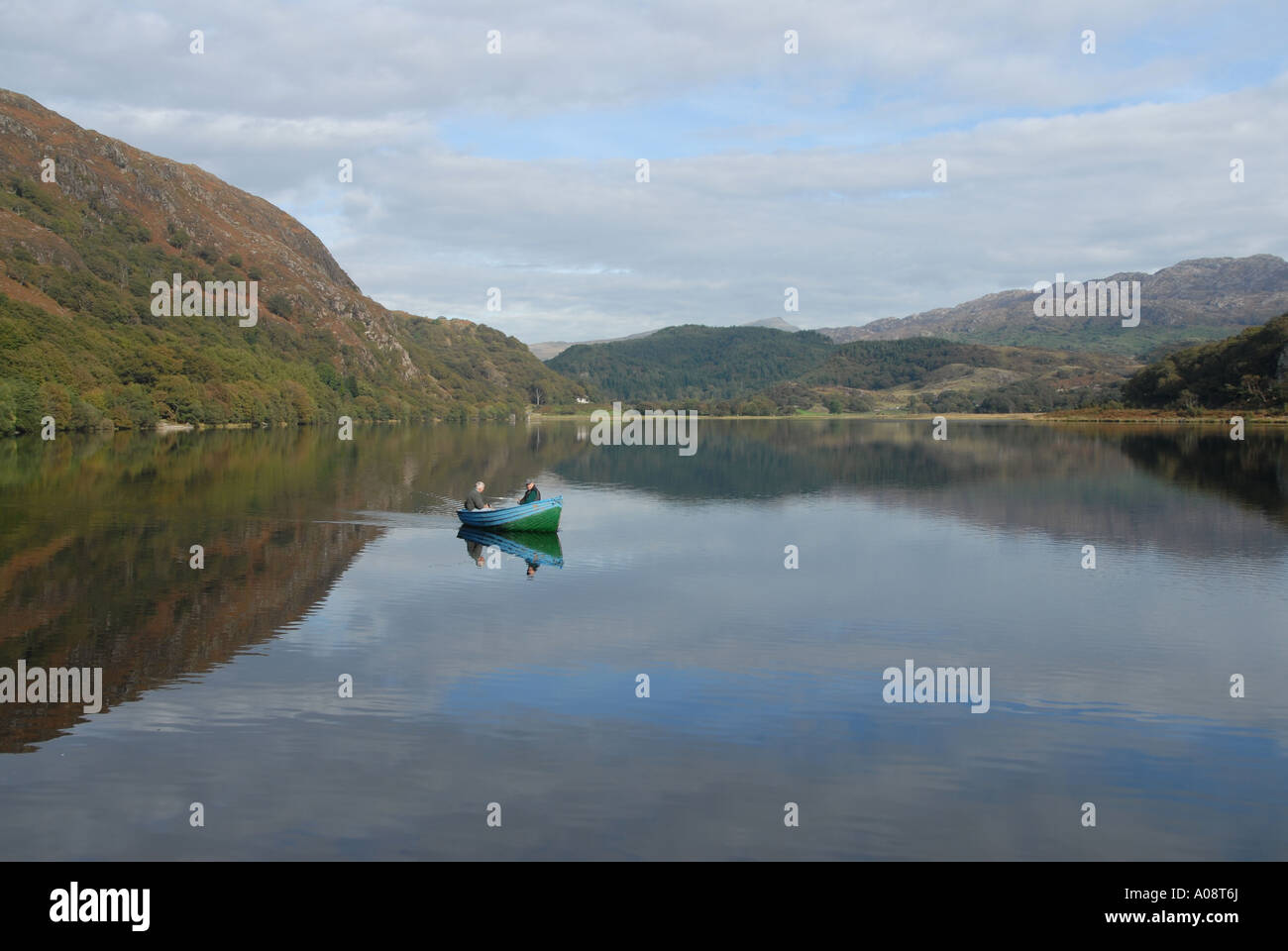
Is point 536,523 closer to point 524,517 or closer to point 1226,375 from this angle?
point 524,517

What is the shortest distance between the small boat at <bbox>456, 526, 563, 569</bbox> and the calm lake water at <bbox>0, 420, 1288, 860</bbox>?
248 mm

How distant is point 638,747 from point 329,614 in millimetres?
11432

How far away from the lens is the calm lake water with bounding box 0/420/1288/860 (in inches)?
454

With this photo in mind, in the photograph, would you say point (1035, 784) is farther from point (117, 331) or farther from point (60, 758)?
point (117, 331)

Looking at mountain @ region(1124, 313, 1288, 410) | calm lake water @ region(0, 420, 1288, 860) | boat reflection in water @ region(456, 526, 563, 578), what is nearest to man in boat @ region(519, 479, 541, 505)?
boat reflection in water @ region(456, 526, 563, 578)

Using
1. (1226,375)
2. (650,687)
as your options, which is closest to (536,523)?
(650,687)

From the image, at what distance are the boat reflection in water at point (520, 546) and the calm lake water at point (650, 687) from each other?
9.3 inches

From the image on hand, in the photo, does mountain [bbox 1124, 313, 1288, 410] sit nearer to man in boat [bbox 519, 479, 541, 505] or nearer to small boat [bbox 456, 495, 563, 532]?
man in boat [bbox 519, 479, 541, 505]

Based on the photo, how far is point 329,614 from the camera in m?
22.8

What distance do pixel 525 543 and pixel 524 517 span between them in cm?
132

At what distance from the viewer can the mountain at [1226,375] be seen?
478 ft

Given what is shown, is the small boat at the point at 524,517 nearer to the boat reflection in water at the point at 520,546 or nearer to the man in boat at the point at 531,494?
the boat reflection in water at the point at 520,546
